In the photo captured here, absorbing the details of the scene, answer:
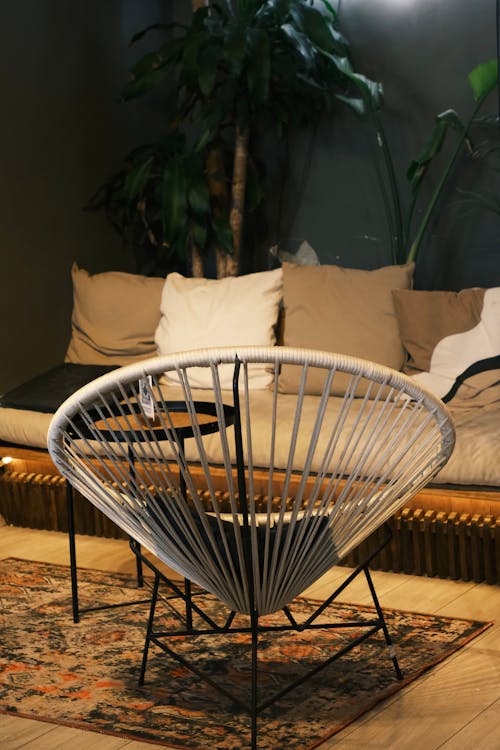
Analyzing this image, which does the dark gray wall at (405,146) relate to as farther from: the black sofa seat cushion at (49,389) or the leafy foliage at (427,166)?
the black sofa seat cushion at (49,389)

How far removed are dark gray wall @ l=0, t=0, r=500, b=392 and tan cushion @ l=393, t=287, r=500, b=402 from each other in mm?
692

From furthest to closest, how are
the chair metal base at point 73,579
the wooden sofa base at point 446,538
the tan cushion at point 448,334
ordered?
the tan cushion at point 448,334, the wooden sofa base at point 446,538, the chair metal base at point 73,579

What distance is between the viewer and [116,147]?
5484mm

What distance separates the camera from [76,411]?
87.3 inches

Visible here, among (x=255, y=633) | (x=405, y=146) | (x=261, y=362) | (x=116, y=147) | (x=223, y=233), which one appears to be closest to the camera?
(x=261, y=362)

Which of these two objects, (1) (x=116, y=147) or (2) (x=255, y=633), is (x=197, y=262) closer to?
(1) (x=116, y=147)

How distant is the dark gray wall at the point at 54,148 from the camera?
4.90m

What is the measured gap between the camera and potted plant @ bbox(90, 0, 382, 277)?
4617 millimetres

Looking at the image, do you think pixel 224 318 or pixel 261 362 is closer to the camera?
pixel 261 362

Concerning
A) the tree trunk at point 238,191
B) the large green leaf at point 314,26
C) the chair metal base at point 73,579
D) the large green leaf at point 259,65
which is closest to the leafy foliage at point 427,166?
the large green leaf at point 314,26

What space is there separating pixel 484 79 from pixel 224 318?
138 centimetres

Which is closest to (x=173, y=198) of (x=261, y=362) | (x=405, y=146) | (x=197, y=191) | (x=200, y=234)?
(x=197, y=191)

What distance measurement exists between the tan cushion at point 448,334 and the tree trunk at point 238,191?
1129mm

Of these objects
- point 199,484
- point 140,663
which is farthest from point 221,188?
point 140,663
